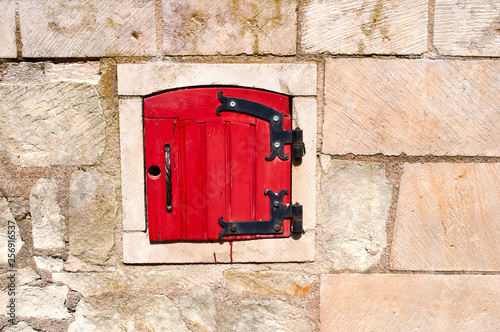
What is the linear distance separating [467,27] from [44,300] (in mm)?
2816

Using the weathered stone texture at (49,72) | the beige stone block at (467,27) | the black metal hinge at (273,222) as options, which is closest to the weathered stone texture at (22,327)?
the black metal hinge at (273,222)

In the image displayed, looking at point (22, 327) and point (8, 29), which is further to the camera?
point (22, 327)

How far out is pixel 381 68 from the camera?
6.08 ft

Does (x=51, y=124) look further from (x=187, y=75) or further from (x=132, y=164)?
(x=187, y=75)

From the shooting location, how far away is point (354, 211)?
193 centimetres

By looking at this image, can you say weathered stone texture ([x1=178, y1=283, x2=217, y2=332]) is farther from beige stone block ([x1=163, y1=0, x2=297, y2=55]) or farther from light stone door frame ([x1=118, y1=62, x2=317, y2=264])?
beige stone block ([x1=163, y1=0, x2=297, y2=55])

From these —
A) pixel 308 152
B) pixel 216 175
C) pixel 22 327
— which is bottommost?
pixel 22 327

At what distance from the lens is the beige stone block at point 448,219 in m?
1.89

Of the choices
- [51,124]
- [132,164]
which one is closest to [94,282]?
[132,164]

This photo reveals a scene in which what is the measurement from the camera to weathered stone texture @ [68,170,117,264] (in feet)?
6.20

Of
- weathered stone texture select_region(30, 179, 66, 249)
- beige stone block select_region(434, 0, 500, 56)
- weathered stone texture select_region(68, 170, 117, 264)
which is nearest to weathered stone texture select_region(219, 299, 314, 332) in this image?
weathered stone texture select_region(68, 170, 117, 264)

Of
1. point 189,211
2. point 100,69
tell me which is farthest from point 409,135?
point 100,69

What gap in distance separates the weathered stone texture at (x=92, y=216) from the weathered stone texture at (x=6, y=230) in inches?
11.8

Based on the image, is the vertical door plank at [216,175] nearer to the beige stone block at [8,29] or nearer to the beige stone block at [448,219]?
the beige stone block at [448,219]
